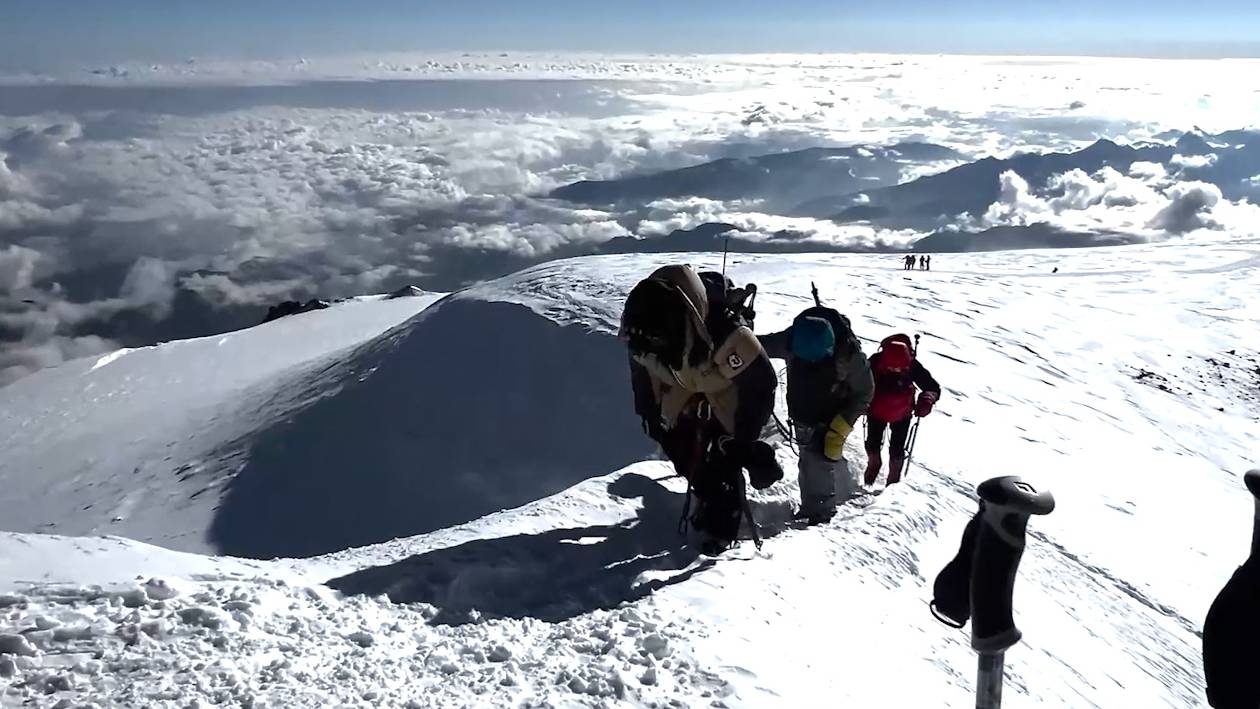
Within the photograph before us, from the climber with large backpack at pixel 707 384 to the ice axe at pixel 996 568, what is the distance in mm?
4351

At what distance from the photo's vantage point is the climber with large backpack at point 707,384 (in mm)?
6660

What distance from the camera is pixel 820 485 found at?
28.1 ft

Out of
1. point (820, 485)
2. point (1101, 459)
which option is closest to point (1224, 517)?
point (1101, 459)

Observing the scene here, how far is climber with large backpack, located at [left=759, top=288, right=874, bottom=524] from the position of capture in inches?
315

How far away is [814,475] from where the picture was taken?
8.53 metres

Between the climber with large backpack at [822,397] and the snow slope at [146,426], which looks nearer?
the climber with large backpack at [822,397]

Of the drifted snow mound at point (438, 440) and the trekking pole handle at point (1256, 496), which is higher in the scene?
the trekking pole handle at point (1256, 496)

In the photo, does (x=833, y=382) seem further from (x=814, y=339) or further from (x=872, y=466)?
→ (x=872, y=466)

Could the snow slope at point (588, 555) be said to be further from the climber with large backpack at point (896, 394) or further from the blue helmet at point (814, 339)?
the blue helmet at point (814, 339)

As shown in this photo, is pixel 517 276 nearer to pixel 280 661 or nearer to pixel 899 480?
pixel 899 480

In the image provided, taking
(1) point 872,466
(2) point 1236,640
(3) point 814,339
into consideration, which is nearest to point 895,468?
(1) point 872,466

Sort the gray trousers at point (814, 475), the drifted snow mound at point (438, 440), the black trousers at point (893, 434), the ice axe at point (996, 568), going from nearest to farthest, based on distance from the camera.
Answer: the ice axe at point (996, 568) → the gray trousers at point (814, 475) → the black trousers at point (893, 434) → the drifted snow mound at point (438, 440)

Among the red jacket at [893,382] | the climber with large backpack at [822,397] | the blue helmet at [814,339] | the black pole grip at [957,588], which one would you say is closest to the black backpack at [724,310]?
the blue helmet at [814,339]

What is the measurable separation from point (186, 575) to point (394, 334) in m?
15.7
